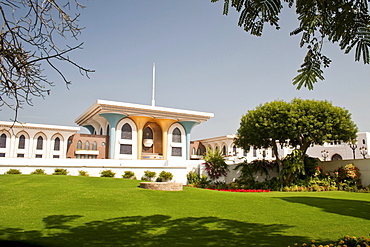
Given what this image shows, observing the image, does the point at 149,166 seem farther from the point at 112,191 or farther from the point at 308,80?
the point at 308,80

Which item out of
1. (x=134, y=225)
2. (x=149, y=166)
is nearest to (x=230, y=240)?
(x=134, y=225)

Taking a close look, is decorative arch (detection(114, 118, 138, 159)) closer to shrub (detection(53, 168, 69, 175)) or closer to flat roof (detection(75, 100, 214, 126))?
flat roof (detection(75, 100, 214, 126))

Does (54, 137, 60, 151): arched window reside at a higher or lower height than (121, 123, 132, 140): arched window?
lower

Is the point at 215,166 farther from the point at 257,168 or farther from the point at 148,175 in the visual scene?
the point at 148,175

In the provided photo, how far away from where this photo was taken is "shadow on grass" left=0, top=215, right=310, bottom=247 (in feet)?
23.0

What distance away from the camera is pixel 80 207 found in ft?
37.3

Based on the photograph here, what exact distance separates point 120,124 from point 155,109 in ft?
15.1

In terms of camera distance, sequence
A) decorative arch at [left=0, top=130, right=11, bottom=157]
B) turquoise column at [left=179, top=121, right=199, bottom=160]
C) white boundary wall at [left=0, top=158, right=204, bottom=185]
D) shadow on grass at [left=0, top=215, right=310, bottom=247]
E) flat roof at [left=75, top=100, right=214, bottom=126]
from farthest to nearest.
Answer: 1. turquoise column at [left=179, top=121, right=199, bottom=160]
2. flat roof at [left=75, top=100, right=214, bottom=126]
3. decorative arch at [left=0, top=130, right=11, bottom=157]
4. white boundary wall at [left=0, top=158, right=204, bottom=185]
5. shadow on grass at [left=0, top=215, right=310, bottom=247]

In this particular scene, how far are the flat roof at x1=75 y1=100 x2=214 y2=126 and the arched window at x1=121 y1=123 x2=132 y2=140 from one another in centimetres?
168

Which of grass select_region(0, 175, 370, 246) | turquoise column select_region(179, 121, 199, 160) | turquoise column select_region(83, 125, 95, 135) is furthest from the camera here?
turquoise column select_region(83, 125, 95, 135)

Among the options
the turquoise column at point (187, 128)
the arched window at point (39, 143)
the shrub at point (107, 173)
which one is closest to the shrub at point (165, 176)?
the shrub at point (107, 173)

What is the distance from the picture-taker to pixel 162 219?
9.59 metres

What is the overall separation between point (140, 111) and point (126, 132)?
327 centimetres

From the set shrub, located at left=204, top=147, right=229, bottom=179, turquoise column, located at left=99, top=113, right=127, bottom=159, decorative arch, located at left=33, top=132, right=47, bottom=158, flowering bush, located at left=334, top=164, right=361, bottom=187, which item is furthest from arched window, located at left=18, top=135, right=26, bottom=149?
flowering bush, located at left=334, top=164, right=361, bottom=187
